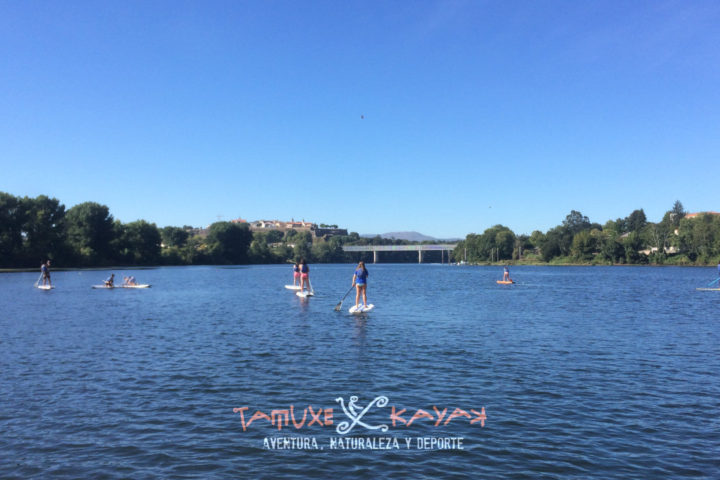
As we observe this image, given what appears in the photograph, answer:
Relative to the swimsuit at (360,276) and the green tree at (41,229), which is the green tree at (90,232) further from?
the swimsuit at (360,276)

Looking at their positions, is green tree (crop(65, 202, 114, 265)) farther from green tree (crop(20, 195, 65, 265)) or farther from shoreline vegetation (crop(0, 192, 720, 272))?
green tree (crop(20, 195, 65, 265))

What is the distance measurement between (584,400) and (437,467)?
608cm

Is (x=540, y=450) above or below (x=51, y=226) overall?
below

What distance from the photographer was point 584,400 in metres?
13.1

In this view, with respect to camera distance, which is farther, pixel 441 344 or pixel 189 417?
pixel 441 344

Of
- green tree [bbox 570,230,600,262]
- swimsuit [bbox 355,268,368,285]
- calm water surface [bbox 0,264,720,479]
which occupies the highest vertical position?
green tree [bbox 570,230,600,262]

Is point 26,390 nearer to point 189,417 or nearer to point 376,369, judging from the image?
point 189,417

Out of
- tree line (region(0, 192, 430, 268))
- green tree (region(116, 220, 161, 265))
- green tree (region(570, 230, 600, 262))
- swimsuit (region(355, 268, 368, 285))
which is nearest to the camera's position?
swimsuit (region(355, 268, 368, 285))

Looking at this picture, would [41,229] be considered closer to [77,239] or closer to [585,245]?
[77,239]

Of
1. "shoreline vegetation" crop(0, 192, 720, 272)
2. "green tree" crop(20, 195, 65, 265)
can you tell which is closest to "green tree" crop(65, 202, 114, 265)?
"shoreline vegetation" crop(0, 192, 720, 272)

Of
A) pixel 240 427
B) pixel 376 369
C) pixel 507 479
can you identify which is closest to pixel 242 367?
pixel 376 369

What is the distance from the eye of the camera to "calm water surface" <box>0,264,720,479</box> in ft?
30.3

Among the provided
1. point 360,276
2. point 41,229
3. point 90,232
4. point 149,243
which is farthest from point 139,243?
point 360,276

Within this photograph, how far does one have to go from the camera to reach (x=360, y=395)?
13383mm
